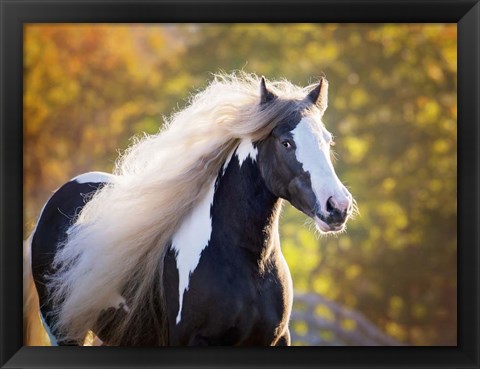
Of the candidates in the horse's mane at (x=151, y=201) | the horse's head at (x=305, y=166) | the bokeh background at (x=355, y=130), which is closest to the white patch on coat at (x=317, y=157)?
the horse's head at (x=305, y=166)

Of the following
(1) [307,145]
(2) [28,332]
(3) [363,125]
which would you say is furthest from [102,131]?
(1) [307,145]

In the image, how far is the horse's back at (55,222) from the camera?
4086mm

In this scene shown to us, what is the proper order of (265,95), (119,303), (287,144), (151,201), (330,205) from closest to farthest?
(330,205)
(287,144)
(265,95)
(151,201)
(119,303)

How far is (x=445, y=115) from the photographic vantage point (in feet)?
31.9

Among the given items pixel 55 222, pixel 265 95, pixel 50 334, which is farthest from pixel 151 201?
pixel 50 334

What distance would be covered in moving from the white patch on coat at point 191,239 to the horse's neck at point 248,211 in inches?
2.3

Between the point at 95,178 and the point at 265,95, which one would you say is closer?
the point at 265,95

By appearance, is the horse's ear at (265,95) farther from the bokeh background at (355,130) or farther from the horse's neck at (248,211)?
the bokeh background at (355,130)

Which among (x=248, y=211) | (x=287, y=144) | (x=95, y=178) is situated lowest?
(x=248, y=211)

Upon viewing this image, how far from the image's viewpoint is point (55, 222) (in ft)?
13.6

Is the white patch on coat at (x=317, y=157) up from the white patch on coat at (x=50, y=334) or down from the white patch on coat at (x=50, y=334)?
up

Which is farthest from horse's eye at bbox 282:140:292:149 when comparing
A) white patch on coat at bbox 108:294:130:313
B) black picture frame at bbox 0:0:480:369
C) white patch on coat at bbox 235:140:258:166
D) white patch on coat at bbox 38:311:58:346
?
white patch on coat at bbox 38:311:58:346

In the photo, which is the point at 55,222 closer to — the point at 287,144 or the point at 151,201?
the point at 151,201

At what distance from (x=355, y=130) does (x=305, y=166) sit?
704 cm
